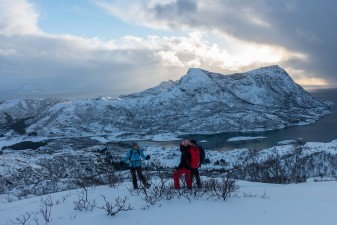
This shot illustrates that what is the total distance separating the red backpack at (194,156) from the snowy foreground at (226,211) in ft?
7.14

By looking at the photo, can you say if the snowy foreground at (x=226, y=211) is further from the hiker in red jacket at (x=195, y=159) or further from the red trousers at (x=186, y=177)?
the hiker in red jacket at (x=195, y=159)

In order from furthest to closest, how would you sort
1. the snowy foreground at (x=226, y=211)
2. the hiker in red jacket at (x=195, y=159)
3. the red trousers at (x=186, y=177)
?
the hiker in red jacket at (x=195, y=159), the red trousers at (x=186, y=177), the snowy foreground at (x=226, y=211)

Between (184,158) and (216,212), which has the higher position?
(184,158)

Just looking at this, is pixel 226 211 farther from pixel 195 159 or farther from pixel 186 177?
pixel 195 159

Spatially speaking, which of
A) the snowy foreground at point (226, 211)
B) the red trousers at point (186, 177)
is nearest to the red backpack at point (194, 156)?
the red trousers at point (186, 177)

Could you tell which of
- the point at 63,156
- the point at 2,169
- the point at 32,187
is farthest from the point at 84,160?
the point at 32,187

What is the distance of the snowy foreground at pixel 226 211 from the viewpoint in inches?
462

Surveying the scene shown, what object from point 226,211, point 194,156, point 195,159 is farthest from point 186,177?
point 226,211

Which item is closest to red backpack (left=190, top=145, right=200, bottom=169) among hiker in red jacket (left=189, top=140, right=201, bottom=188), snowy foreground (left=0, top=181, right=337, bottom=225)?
hiker in red jacket (left=189, top=140, right=201, bottom=188)

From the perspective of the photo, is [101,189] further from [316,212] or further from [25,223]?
[316,212]

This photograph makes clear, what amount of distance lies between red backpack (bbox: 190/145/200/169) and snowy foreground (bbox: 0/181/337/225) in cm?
218

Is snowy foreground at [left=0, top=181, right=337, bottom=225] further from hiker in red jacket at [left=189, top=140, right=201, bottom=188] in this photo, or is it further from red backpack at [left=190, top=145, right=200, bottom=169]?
red backpack at [left=190, top=145, right=200, bottom=169]

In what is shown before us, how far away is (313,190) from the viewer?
16203 mm

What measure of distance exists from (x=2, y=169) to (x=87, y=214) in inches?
3043
